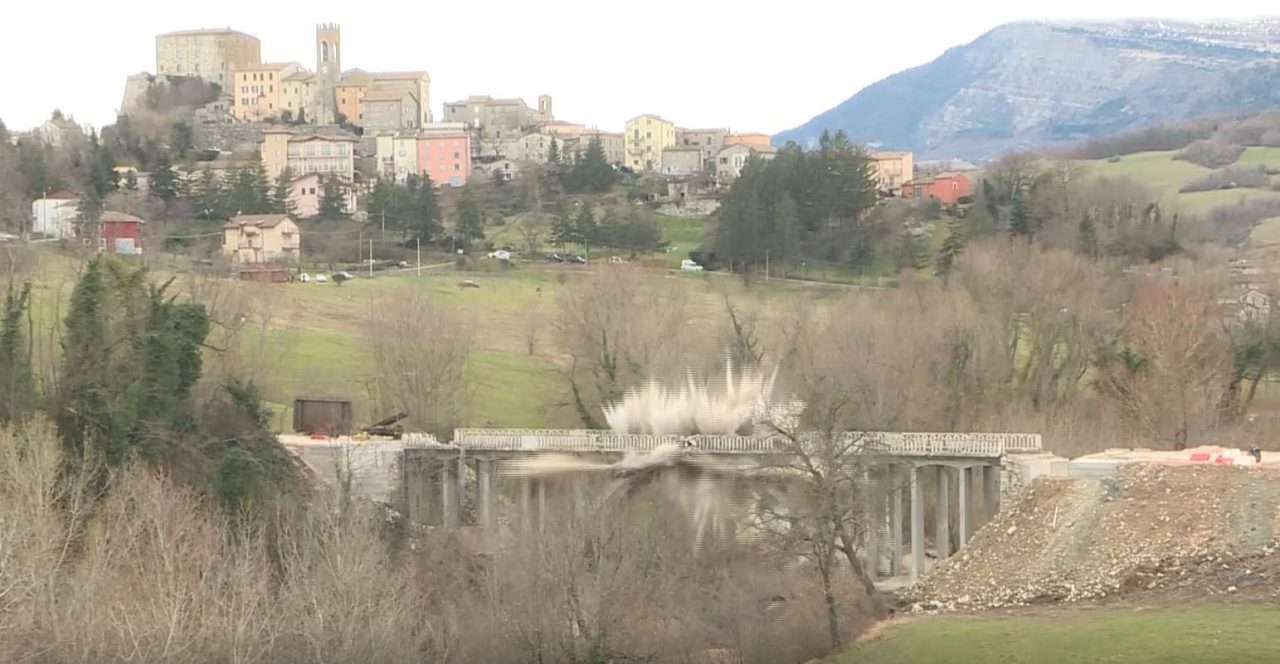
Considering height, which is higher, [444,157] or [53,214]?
[444,157]

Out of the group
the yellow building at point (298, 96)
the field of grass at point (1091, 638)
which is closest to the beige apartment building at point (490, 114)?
the yellow building at point (298, 96)

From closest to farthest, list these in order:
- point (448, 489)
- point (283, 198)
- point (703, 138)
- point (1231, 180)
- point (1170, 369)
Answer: point (448, 489)
point (1170, 369)
point (283, 198)
point (1231, 180)
point (703, 138)

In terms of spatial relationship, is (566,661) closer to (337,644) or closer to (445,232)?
(337,644)

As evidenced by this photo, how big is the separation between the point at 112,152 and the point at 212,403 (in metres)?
69.4

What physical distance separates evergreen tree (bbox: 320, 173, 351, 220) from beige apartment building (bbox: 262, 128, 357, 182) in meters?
13.8

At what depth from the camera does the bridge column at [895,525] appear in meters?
38.0

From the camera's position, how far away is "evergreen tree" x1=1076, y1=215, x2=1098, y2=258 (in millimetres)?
66262

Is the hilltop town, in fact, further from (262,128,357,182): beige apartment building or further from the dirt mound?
the dirt mound

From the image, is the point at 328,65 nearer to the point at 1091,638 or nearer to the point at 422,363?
the point at 422,363

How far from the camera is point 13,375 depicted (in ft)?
118

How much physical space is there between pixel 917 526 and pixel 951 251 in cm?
3239

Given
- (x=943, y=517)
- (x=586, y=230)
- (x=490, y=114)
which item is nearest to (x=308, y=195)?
(x=586, y=230)

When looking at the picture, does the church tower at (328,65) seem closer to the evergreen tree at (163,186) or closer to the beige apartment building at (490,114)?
the beige apartment building at (490,114)

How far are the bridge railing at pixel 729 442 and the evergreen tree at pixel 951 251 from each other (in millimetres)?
24361
